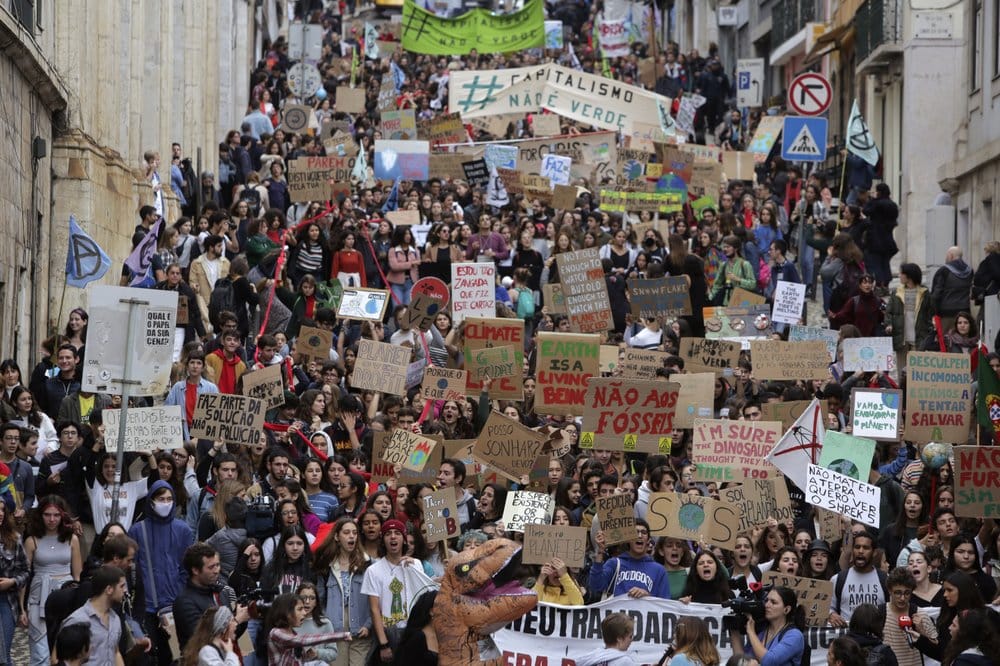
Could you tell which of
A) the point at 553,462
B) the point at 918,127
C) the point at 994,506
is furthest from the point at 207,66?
the point at 994,506

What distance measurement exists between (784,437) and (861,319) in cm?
621

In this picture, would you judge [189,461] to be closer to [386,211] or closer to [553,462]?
[553,462]

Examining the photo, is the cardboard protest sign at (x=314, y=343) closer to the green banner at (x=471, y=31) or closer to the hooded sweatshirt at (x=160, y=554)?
the hooded sweatshirt at (x=160, y=554)

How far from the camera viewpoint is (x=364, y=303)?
2091 centimetres

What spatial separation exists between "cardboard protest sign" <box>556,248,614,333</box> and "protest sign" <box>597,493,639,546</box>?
7759mm

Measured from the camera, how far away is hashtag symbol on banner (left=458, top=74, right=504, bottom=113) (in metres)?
34.8

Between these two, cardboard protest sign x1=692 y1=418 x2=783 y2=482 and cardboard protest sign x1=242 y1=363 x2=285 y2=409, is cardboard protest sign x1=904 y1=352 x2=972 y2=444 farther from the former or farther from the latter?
cardboard protest sign x1=242 y1=363 x2=285 y2=409

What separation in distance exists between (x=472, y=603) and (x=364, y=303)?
10.9 metres

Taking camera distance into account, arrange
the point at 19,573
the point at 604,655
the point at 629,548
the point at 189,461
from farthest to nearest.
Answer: the point at 189,461 < the point at 629,548 < the point at 19,573 < the point at 604,655

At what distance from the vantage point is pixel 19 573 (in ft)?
42.2

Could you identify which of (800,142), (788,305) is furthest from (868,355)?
(800,142)

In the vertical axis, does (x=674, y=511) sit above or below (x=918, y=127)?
below

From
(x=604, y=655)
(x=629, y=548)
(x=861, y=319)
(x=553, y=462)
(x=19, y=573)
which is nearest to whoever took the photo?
(x=604, y=655)

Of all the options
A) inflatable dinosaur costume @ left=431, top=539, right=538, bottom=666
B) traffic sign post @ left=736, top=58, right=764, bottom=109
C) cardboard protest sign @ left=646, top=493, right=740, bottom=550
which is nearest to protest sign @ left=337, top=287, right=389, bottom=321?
cardboard protest sign @ left=646, top=493, right=740, bottom=550
